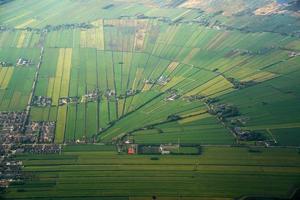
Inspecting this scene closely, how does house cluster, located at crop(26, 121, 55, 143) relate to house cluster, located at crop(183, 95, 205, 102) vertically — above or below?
below

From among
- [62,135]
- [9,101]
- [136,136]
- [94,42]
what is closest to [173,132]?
[136,136]

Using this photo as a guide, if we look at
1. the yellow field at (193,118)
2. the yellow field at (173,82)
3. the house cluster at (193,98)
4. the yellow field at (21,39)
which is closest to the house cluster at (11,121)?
the yellow field at (173,82)

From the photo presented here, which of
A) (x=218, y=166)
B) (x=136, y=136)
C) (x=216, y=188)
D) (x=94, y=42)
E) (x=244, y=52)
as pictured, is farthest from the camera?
(x=94, y=42)

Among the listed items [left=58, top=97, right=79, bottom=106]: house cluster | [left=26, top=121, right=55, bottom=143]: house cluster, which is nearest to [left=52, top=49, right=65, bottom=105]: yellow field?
[left=58, top=97, right=79, bottom=106]: house cluster

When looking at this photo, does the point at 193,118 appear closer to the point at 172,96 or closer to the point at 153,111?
the point at 153,111

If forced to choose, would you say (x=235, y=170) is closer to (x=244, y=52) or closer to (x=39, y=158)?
(x=39, y=158)

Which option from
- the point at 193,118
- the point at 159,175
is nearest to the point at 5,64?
the point at 193,118

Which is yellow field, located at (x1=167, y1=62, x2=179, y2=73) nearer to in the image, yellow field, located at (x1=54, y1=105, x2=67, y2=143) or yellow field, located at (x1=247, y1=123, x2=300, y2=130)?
yellow field, located at (x1=54, y1=105, x2=67, y2=143)
